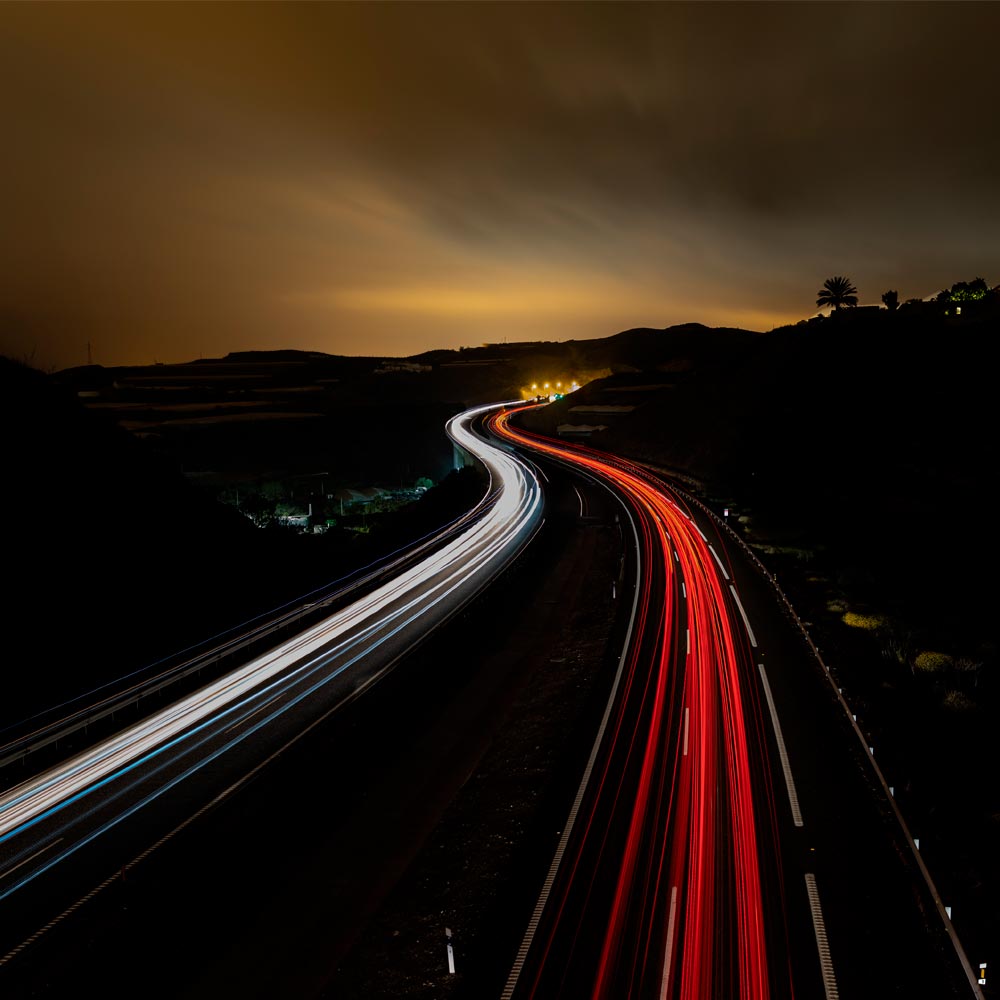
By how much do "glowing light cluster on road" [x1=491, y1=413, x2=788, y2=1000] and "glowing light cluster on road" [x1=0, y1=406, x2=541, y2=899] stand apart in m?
9.71

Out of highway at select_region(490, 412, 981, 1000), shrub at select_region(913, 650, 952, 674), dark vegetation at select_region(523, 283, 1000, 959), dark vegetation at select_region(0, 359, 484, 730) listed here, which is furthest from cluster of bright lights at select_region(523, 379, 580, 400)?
highway at select_region(490, 412, 981, 1000)

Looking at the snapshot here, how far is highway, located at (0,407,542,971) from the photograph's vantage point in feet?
40.9

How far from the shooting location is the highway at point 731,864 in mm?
9625

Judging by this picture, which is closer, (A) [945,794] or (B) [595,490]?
(A) [945,794]

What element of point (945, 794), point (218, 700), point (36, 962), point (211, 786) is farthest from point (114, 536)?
point (945, 794)

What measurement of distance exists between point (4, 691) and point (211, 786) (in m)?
11.0

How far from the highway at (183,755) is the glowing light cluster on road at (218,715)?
0.03 metres

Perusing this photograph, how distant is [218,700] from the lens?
19406 mm

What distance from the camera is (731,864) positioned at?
11836 millimetres

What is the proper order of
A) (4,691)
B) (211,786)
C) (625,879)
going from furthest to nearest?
(4,691) < (211,786) < (625,879)

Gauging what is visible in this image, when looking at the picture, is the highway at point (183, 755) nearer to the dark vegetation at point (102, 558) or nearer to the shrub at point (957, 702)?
the dark vegetation at point (102, 558)

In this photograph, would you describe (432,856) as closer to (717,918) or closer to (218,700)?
(717,918)

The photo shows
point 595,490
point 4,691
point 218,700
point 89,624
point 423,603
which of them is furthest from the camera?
point 595,490

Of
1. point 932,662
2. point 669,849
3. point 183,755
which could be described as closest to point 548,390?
point 932,662
